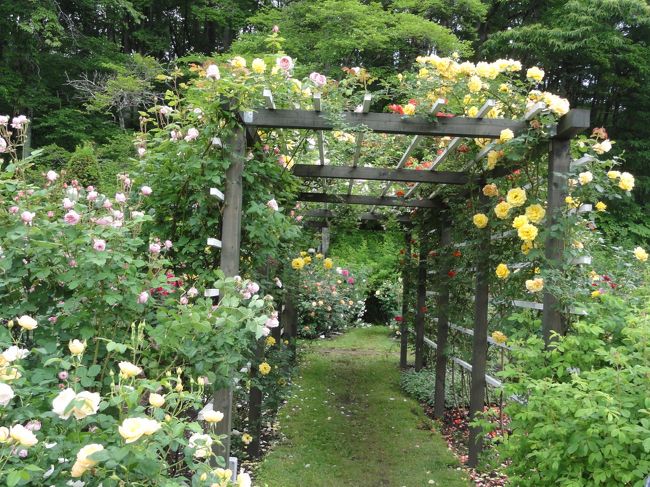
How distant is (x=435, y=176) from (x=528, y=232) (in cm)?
143

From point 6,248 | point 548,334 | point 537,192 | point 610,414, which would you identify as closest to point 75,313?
point 6,248

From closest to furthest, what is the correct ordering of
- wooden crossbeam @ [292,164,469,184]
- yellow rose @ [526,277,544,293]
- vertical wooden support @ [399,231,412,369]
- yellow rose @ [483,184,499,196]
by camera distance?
yellow rose @ [526,277,544,293], yellow rose @ [483,184,499,196], wooden crossbeam @ [292,164,469,184], vertical wooden support @ [399,231,412,369]

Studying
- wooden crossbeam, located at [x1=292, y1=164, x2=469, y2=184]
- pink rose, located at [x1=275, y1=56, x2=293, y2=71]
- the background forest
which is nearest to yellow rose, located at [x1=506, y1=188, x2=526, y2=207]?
wooden crossbeam, located at [x1=292, y1=164, x2=469, y2=184]

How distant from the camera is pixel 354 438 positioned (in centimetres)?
470

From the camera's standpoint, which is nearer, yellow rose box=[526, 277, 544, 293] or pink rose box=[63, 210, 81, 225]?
pink rose box=[63, 210, 81, 225]

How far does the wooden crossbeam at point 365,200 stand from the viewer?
→ 5551mm

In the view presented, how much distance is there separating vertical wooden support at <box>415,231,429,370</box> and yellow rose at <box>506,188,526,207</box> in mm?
3013

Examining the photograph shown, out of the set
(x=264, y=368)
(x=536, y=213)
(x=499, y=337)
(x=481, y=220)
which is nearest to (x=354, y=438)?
(x=264, y=368)

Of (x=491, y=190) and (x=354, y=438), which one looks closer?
(x=491, y=190)

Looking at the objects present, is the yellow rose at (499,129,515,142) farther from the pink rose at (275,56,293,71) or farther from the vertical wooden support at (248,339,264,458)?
the vertical wooden support at (248,339,264,458)

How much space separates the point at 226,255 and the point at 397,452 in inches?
89.0

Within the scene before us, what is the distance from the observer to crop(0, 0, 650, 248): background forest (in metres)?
11.6

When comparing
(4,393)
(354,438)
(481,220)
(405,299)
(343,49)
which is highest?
(343,49)

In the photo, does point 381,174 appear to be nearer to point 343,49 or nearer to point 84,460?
point 84,460
